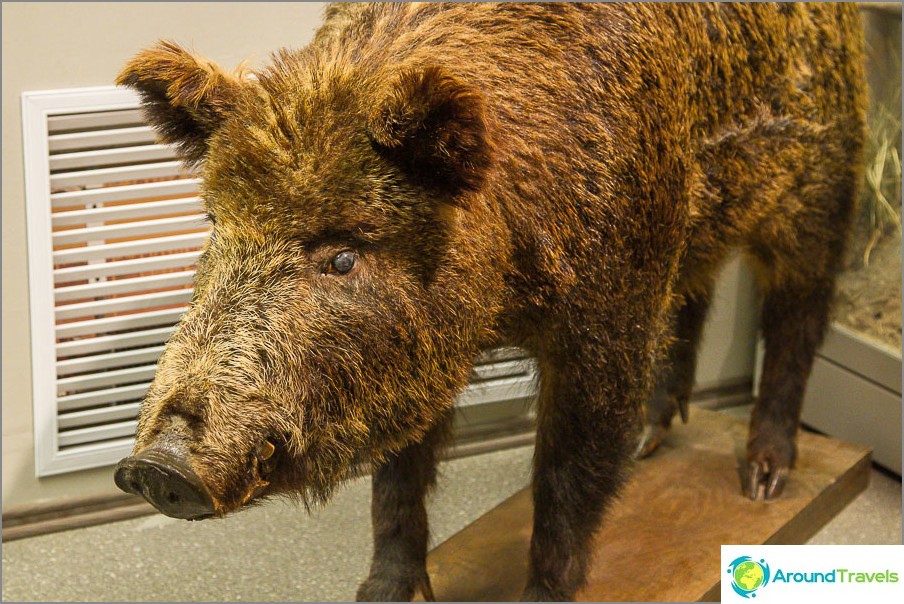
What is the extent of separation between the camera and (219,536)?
2.74 meters

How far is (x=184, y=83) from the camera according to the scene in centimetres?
160

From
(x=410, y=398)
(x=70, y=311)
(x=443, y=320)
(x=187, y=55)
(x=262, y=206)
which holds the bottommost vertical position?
(x=70, y=311)

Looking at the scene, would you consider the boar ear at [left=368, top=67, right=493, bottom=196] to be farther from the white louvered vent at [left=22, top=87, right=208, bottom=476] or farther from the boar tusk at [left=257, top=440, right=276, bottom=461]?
the white louvered vent at [left=22, top=87, right=208, bottom=476]

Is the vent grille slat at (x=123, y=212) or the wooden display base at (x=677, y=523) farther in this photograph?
the vent grille slat at (x=123, y=212)

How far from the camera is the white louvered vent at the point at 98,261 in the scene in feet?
8.23

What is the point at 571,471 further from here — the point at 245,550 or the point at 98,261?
the point at 98,261

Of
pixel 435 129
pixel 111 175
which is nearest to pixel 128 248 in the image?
pixel 111 175

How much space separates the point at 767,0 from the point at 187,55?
1143 mm

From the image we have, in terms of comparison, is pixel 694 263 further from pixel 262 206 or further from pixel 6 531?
pixel 6 531

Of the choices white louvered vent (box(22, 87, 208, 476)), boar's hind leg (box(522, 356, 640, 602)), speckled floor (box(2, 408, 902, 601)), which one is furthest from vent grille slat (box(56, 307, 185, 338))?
boar's hind leg (box(522, 356, 640, 602))

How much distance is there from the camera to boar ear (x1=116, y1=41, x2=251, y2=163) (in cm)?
159

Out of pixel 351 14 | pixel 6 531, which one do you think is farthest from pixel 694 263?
pixel 6 531

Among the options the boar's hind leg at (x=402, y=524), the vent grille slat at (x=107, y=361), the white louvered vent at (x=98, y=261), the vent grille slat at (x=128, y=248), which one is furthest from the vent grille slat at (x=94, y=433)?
the boar's hind leg at (x=402, y=524)

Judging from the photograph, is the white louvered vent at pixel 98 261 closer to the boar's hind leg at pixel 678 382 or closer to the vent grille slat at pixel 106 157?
the vent grille slat at pixel 106 157
